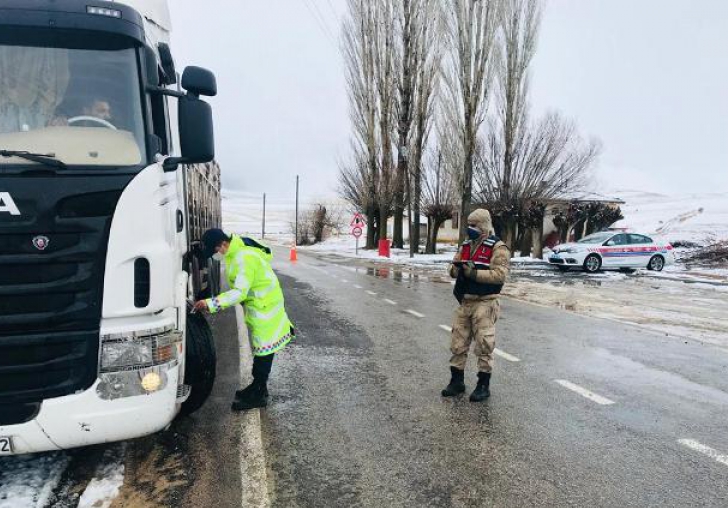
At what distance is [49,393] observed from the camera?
9.09 ft

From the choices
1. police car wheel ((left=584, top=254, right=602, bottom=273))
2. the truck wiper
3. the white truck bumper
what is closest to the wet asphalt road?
the white truck bumper

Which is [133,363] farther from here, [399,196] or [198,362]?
[399,196]

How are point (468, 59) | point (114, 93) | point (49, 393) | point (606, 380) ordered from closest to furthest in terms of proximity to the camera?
point (49, 393) → point (114, 93) → point (606, 380) → point (468, 59)

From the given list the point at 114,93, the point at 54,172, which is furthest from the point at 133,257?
the point at 114,93

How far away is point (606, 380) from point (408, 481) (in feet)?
10.6

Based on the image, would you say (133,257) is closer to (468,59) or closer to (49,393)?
(49,393)

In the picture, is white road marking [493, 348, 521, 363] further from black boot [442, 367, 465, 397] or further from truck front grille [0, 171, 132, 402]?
truck front grille [0, 171, 132, 402]

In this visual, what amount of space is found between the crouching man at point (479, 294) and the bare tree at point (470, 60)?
1951 cm

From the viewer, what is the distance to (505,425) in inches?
168

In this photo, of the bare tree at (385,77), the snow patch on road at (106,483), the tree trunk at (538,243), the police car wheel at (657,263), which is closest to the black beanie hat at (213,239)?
the snow patch on road at (106,483)

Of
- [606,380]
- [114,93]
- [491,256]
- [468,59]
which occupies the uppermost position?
[468,59]

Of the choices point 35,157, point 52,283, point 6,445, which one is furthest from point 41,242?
point 6,445

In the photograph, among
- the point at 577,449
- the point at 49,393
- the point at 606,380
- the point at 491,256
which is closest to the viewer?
the point at 49,393

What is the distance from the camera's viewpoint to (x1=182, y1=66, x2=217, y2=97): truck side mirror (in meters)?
3.30
